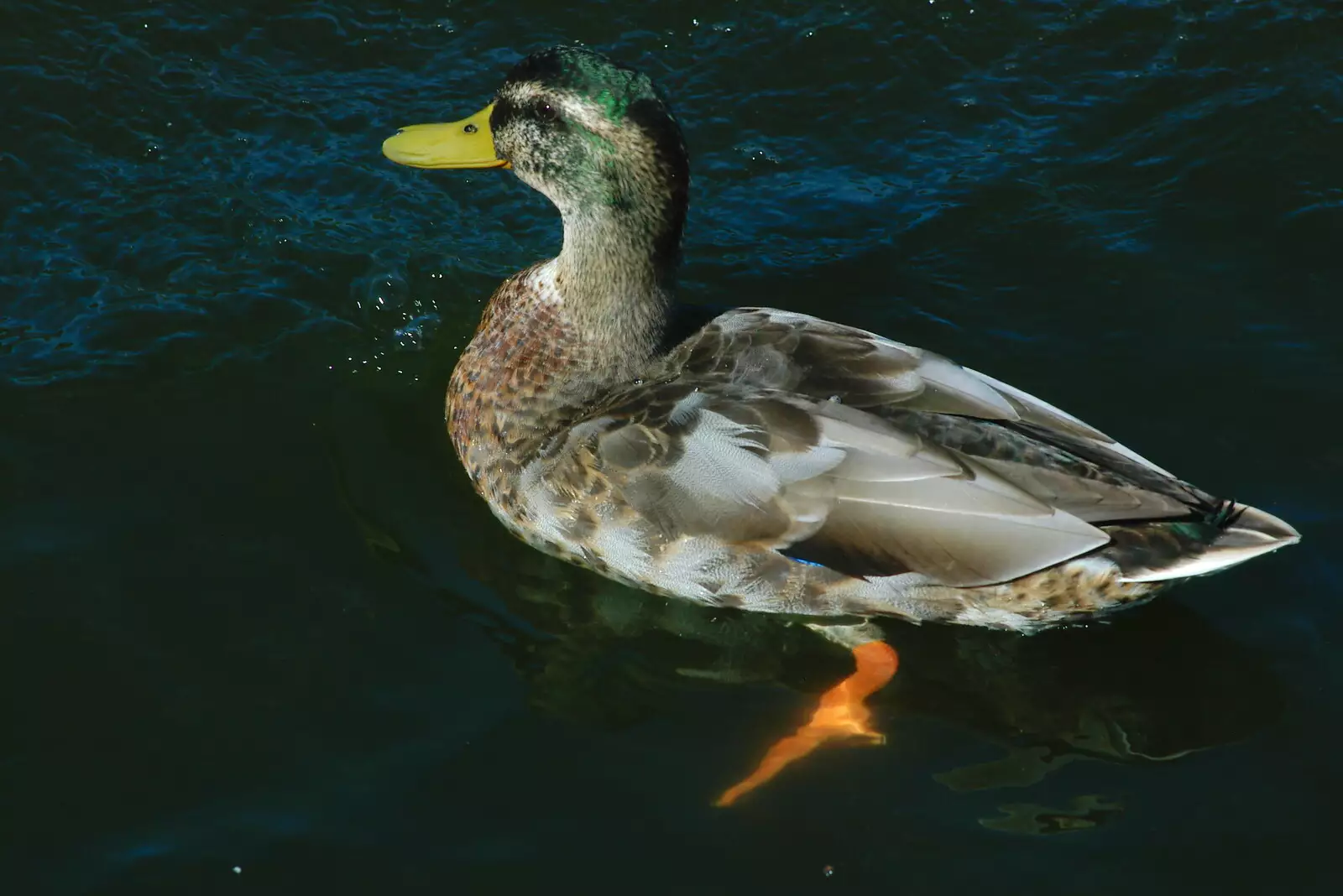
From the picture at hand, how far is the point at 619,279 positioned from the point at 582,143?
0.56 m

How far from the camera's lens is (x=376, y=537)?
18.9 feet

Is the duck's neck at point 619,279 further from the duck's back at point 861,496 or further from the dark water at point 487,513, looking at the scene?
the dark water at point 487,513

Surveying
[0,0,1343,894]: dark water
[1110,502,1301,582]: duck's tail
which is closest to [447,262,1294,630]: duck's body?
[1110,502,1301,582]: duck's tail

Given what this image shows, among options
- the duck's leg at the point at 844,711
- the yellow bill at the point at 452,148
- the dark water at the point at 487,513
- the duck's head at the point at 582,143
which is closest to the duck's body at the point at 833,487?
the duck's leg at the point at 844,711

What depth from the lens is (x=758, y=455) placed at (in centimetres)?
515

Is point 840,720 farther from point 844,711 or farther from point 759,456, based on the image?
point 759,456

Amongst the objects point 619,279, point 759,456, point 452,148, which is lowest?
point 759,456

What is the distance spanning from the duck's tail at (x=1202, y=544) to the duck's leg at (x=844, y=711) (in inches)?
37.8

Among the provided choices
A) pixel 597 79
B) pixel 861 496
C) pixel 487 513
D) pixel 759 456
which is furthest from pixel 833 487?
pixel 597 79

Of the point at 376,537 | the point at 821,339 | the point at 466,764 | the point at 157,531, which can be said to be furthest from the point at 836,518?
the point at 157,531

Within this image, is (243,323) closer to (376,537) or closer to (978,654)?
(376,537)

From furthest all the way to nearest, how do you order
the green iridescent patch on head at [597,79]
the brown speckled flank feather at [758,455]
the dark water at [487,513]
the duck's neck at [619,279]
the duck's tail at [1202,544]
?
the duck's neck at [619,279]
the green iridescent patch on head at [597,79]
the brown speckled flank feather at [758,455]
the duck's tail at [1202,544]
the dark water at [487,513]

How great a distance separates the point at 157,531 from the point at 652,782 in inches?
87.7

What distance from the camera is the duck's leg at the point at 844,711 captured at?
4957 millimetres
